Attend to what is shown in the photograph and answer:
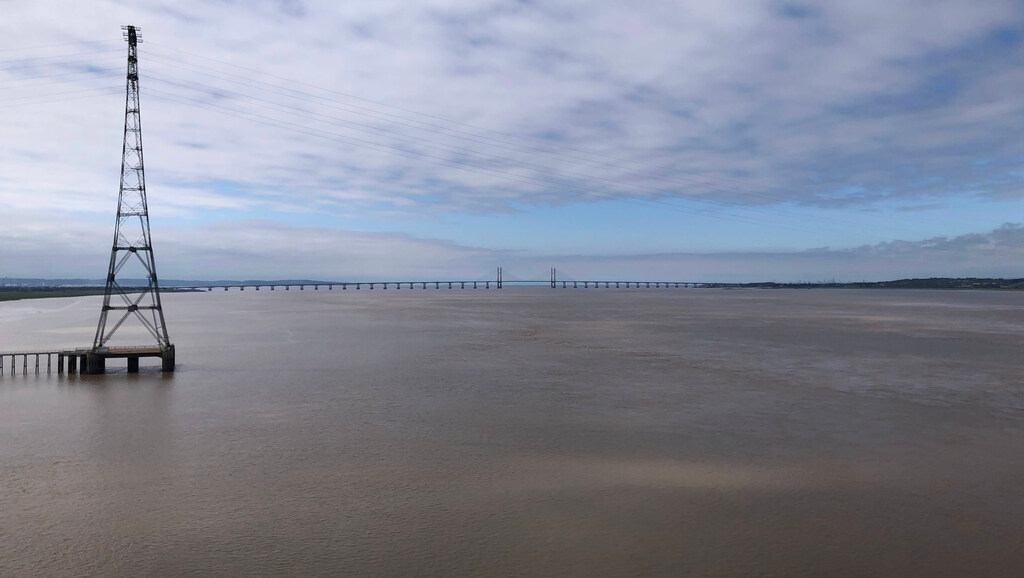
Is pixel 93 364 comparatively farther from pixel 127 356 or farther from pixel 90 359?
pixel 127 356

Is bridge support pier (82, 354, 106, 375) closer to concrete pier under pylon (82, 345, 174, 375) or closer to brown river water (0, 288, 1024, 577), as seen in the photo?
concrete pier under pylon (82, 345, 174, 375)

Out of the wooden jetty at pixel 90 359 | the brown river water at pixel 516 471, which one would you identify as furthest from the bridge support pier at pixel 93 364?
the brown river water at pixel 516 471

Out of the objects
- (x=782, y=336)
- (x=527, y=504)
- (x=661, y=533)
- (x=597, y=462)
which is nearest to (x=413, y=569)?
(x=527, y=504)

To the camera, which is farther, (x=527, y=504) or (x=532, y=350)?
(x=532, y=350)

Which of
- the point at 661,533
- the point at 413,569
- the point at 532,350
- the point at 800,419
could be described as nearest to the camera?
the point at 413,569

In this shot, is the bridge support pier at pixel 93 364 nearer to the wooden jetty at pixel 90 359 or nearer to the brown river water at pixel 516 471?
the wooden jetty at pixel 90 359

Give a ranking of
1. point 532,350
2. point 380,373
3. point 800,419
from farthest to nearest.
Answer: point 532,350 → point 380,373 → point 800,419

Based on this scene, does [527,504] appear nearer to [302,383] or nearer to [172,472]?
[172,472]

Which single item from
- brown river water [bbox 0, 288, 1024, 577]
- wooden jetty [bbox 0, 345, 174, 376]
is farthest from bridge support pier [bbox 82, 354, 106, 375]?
brown river water [bbox 0, 288, 1024, 577]
